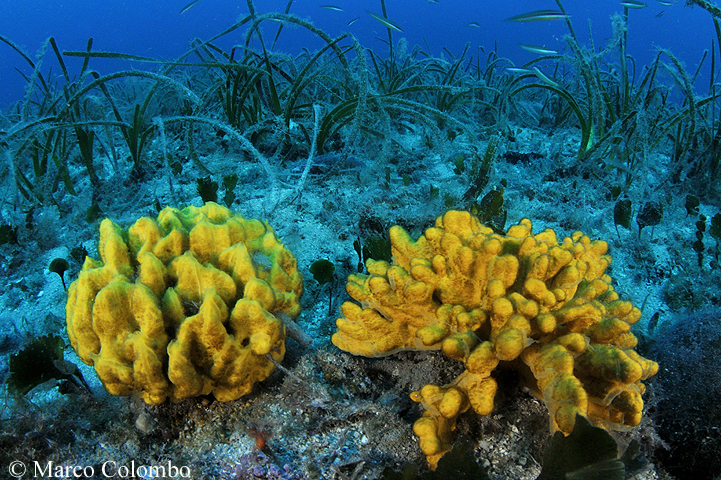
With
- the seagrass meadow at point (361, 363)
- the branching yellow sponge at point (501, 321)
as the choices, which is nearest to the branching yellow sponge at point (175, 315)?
the seagrass meadow at point (361, 363)

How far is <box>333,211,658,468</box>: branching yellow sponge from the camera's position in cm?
143

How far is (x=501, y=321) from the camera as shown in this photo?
1564mm

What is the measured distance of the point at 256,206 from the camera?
3.48m

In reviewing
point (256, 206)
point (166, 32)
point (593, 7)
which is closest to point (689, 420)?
point (256, 206)

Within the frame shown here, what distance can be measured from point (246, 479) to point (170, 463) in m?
0.36

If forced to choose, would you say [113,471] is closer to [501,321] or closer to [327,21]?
[501,321]

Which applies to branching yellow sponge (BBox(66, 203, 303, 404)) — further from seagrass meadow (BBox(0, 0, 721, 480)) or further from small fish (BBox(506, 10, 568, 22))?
small fish (BBox(506, 10, 568, 22))

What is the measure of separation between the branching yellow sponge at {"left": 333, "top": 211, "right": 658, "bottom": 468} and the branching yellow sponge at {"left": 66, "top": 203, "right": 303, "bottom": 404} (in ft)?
1.51

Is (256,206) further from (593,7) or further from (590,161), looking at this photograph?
(593,7)

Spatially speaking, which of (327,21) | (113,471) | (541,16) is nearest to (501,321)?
(113,471)

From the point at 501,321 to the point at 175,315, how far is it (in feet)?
4.88

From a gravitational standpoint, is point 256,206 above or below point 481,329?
above

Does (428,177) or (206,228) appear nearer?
(206,228)

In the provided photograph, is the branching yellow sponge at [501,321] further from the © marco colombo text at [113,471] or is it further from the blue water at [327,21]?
the blue water at [327,21]
